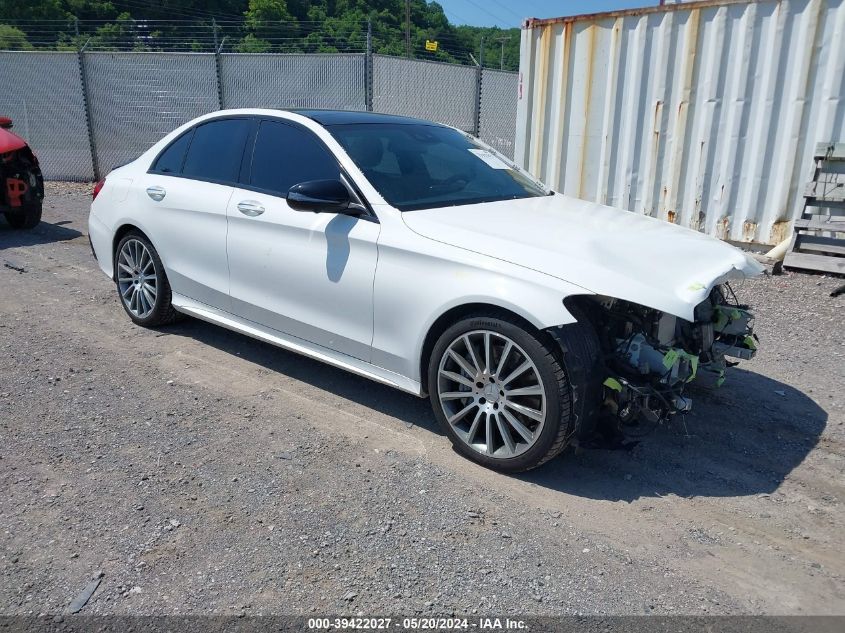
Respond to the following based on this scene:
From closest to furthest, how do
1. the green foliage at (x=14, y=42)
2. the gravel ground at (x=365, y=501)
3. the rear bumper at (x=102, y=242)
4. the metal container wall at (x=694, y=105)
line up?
the gravel ground at (x=365, y=501) < the rear bumper at (x=102, y=242) < the metal container wall at (x=694, y=105) < the green foliage at (x=14, y=42)

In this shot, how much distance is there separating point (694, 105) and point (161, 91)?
1007 centimetres

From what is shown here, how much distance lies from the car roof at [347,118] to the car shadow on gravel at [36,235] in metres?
5.57

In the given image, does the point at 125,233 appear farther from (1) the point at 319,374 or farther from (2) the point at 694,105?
(2) the point at 694,105

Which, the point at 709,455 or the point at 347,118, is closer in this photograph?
the point at 709,455

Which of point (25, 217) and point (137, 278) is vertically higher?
point (137, 278)

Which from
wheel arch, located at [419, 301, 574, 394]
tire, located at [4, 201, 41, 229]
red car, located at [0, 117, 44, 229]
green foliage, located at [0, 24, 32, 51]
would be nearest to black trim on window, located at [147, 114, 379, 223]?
wheel arch, located at [419, 301, 574, 394]

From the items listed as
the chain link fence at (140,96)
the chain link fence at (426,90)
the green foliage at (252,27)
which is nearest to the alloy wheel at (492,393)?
the chain link fence at (426,90)

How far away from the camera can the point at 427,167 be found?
174 inches

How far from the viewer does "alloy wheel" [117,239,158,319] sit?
5449mm

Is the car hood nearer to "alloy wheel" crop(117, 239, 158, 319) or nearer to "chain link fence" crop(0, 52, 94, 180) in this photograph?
"alloy wheel" crop(117, 239, 158, 319)

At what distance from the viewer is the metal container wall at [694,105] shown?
7465 millimetres

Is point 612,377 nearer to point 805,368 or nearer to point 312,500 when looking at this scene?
point 312,500

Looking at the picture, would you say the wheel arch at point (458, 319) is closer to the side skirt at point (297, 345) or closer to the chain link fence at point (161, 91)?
the side skirt at point (297, 345)

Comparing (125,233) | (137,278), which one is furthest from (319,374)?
(125,233)
